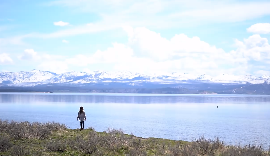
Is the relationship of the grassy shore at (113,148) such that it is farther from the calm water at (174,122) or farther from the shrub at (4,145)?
the calm water at (174,122)

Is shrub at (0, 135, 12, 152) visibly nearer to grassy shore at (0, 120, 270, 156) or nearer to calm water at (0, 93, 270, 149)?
grassy shore at (0, 120, 270, 156)

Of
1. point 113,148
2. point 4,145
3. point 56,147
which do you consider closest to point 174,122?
point 113,148

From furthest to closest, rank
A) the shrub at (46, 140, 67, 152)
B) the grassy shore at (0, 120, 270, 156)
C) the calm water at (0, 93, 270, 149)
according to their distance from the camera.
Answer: the calm water at (0, 93, 270, 149)
the shrub at (46, 140, 67, 152)
the grassy shore at (0, 120, 270, 156)

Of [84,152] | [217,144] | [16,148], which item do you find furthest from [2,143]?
[217,144]

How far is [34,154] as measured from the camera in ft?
49.4

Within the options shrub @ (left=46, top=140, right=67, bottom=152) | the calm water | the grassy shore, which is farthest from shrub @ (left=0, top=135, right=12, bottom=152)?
the calm water

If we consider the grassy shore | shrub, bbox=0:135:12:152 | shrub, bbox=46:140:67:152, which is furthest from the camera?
shrub, bbox=46:140:67:152

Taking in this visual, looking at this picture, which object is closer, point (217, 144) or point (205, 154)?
point (205, 154)

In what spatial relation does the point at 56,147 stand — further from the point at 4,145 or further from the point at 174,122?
the point at 174,122

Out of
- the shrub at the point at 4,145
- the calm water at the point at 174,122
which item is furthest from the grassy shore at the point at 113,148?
the calm water at the point at 174,122

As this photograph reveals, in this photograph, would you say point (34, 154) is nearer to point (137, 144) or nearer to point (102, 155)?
point (102, 155)

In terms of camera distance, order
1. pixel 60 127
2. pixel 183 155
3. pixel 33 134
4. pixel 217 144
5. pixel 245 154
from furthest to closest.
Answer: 1. pixel 60 127
2. pixel 33 134
3. pixel 217 144
4. pixel 183 155
5. pixel 245 154

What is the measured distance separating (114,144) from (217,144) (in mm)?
5408

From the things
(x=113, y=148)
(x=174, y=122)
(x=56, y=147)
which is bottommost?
(x=174, y=122)
